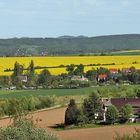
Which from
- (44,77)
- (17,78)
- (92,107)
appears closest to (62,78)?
(44,77)

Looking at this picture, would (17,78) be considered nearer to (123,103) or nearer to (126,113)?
(123,103)

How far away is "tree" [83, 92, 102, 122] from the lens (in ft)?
131

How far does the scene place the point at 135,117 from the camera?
4069 centimetres

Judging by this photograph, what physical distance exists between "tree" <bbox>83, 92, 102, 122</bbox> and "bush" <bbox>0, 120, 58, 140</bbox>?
2184 centimetres

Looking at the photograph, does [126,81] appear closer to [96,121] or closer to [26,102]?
[26,102]

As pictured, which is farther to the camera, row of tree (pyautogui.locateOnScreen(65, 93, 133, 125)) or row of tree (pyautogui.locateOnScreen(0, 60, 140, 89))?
row of tree (pyautogui.locateOnScreen(0, 60, 140, 89))

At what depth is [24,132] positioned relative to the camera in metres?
17.1

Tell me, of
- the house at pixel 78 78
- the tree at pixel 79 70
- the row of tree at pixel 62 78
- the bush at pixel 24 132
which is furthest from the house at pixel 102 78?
the bush at pixel 24 132

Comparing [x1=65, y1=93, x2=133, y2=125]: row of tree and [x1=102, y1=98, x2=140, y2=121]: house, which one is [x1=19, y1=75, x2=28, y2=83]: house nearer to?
[x1=102, y1=98, x2=140, y2=121]: house

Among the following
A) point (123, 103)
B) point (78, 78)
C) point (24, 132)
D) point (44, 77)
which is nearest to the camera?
point (24, 132)

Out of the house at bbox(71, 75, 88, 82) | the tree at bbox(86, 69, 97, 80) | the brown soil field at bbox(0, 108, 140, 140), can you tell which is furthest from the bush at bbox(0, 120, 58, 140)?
the tree at bbox(86, 69, 97, 80)

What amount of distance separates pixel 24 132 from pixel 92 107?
77.9 ft

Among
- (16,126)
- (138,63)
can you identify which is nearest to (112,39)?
(138,63)

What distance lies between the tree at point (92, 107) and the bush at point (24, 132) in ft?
71.7
